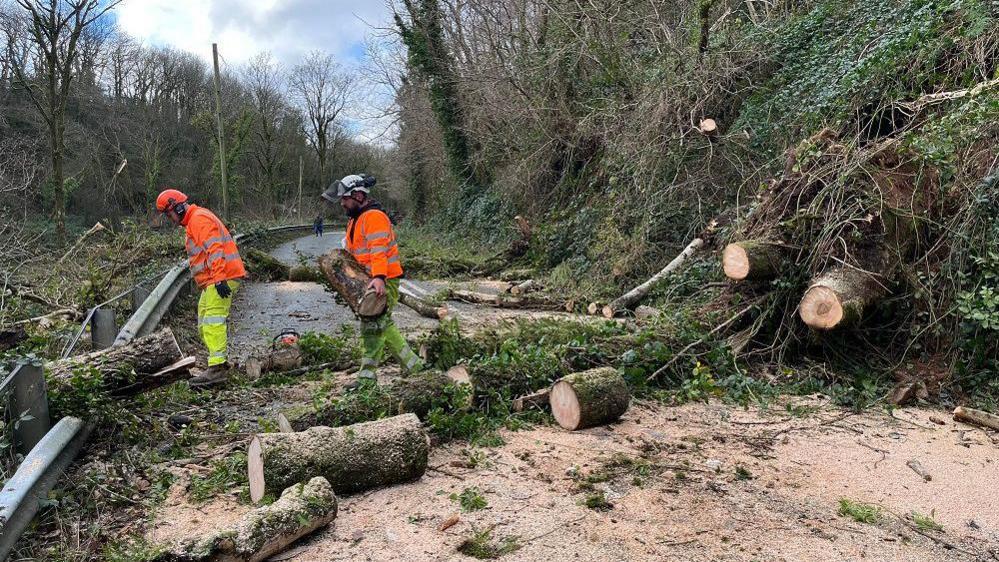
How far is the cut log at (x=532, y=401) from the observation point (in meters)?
4.75

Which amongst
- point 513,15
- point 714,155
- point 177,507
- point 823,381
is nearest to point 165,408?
point 177,507

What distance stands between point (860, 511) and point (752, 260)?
9.36ft

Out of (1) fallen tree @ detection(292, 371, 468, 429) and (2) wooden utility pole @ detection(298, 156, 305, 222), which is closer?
(1) fallen tree @ detection(292, 371, 468, 429)

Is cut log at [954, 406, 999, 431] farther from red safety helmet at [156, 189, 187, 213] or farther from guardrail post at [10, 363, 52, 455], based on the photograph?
red safety helmet at [156, 189, 187, 213]

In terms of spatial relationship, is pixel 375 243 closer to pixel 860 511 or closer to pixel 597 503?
pixel 597 503

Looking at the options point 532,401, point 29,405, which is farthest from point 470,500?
point 29,405

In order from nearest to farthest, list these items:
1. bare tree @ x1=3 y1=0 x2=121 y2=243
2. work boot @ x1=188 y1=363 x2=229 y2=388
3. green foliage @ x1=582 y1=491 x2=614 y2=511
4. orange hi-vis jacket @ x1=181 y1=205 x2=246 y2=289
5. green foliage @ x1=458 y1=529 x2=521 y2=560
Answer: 1. green foliage @ x1=458 y1=529 x2=521 y2=560
2. green foliage @ x1=582 y1=491 x2=614 y2=511
3. work boot @ x1=188 y1=363 x2=229 y2=388
4. orange hi-vis jacket @ x1=181 y1=205 x2=246 y2=289
5. bare tree @ x1=3 y1=0 x2=121 y2=243

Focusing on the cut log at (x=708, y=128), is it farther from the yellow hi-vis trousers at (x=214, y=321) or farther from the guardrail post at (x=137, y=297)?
the guardrail post at (x=137, y=297)

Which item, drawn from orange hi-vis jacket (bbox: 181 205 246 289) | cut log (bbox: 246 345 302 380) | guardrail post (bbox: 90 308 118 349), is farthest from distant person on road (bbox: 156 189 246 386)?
guardrail post (bbox: 90 308 118 349)

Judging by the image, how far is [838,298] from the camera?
516 cm

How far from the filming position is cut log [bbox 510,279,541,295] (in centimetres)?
1050

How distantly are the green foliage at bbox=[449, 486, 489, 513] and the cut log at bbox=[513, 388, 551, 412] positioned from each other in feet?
4.23

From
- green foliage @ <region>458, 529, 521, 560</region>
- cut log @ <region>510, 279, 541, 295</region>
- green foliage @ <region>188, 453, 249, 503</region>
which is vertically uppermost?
cut log @ <region>510, 279, 541, 295</region>

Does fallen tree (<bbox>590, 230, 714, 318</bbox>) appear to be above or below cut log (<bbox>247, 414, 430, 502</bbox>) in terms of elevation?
above
